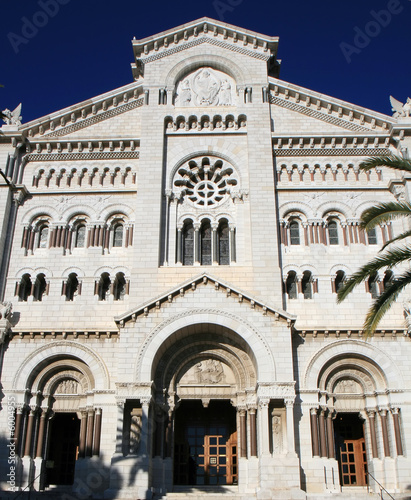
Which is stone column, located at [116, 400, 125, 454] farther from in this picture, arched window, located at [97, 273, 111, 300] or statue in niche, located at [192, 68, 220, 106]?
statue in niche, located at [192, 68, 220, 106]

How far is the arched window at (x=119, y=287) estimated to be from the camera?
27.1m

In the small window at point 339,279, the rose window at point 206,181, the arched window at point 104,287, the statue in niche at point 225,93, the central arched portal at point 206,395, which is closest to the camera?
the central arched portal at point 206,395

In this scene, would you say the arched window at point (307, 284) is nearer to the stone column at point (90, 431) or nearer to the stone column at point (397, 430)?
the stone column at point (397, 430)

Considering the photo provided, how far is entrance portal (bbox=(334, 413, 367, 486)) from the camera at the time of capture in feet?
82.9

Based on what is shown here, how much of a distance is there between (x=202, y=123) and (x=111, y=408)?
1545 centimetres

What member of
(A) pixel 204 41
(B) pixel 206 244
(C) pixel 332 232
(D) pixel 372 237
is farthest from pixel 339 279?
(A) pixel 204 41

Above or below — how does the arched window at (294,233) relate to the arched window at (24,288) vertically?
above

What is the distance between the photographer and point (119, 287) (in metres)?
27.5

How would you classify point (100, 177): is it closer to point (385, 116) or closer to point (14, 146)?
point (14, 146)

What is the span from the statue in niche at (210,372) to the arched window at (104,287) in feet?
18.4

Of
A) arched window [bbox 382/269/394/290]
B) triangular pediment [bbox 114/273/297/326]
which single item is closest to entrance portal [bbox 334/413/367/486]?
triangular pediment [bbox 114/273/297/326]

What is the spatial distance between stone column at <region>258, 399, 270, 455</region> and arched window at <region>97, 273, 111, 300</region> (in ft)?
29.7

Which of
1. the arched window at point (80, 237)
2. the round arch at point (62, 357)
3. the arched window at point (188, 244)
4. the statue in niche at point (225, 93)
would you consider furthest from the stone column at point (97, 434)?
the statue in niche at point (225, 93)

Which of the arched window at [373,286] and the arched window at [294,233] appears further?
the arched window at [294,233]
